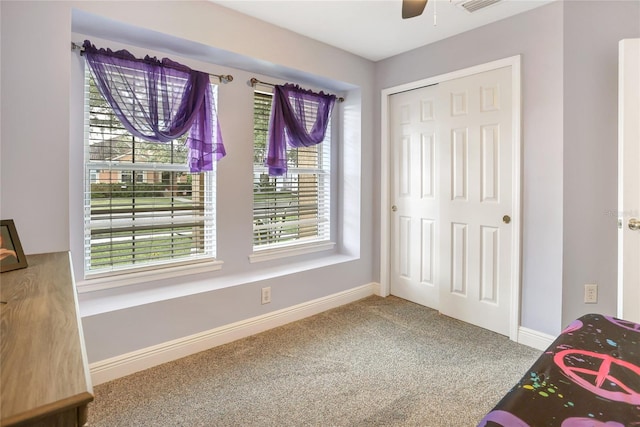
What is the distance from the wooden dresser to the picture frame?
345 mm

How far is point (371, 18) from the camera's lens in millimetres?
2602

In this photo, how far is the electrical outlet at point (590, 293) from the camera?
2324mm

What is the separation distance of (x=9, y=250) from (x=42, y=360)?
3.60ft

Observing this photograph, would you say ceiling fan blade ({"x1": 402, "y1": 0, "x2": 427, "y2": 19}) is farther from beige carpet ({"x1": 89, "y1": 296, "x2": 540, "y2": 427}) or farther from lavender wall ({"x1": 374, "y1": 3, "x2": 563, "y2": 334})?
beige carpet ({"x1": 89, "y1": 296, "x2": 540, "y2": 427})

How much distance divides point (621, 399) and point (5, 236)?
218 centimetres

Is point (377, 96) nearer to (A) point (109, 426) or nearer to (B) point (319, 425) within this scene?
(B) point (319, 425)

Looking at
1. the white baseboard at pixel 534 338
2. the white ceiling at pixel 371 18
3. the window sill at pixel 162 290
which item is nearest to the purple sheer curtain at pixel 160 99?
the white ceiling at pixel 371 18

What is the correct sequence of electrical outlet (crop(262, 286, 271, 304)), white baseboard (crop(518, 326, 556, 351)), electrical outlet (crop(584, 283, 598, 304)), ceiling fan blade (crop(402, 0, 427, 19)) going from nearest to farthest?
1. ceiling fan blade (crop(402, 0, 427, 19))
2. electrical outlet (crop(584, 283, 598, 304))
3. white baseboard (crop(518, 326, 556, 351))
4. electrical outlet (crop(262, 286, 271, 304))

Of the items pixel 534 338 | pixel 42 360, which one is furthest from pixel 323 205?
pixel 42 360

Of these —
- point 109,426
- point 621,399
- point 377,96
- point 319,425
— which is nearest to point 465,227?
point 377,96

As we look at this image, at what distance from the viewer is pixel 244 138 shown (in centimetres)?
291

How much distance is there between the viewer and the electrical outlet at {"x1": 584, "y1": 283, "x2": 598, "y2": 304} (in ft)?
7.63

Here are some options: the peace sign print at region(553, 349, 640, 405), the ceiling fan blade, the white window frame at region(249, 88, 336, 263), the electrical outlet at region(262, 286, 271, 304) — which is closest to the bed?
the peace sign print at region(553, 349, 640, 405)

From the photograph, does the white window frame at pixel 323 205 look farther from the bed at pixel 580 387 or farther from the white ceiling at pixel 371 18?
the bed at pixel 580 387
